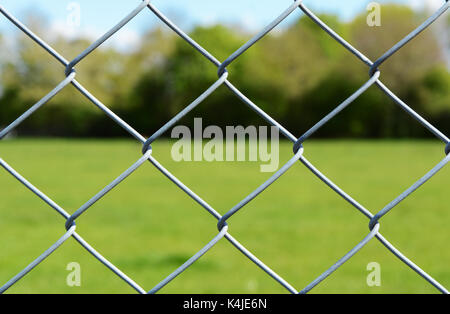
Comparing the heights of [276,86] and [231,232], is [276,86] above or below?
above

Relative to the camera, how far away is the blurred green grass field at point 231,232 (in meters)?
3.73

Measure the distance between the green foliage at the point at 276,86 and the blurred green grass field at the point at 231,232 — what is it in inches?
701

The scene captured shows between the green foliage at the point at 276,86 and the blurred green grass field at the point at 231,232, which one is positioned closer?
the blurred green grass field at the point at 231,232

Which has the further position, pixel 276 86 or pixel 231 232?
pixel 276 86

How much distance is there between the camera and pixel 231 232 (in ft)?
18.8

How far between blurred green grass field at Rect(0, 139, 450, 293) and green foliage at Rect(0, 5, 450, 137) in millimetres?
17802

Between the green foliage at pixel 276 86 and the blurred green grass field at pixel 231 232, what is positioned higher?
the green foliage at pixel 276 86

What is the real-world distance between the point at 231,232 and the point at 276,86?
1077 inches

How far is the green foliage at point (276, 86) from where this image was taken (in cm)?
2909

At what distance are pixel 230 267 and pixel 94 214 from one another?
3.17m

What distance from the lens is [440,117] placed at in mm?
28484

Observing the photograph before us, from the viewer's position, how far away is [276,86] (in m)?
32.5
